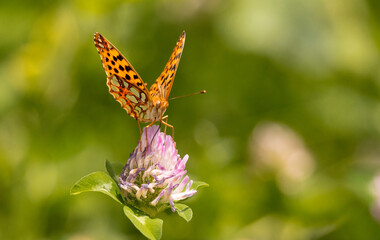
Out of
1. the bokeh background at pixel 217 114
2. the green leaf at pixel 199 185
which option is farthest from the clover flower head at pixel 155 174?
the bokeh background at pixel 217 114

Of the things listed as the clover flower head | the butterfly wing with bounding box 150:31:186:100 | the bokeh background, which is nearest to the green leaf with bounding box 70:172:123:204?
the clover flower head

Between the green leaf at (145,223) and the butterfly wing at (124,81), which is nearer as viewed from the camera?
the green leaf at (145,223)

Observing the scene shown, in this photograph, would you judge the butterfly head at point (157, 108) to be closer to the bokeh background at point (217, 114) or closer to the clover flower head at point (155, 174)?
the clover flower head at point (155, 174)

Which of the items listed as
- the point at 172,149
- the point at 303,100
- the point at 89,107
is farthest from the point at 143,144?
the point at 303,100

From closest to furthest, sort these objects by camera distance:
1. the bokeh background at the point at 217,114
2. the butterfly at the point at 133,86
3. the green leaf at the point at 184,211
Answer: the green leaf at the point at 184,211 → the butterfly at the point at 133,86 → the bokeh background at the point at 217,114

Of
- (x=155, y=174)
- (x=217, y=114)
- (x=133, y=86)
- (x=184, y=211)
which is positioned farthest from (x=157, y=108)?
(x=217, y=114)

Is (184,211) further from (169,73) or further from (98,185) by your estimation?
(169,73)

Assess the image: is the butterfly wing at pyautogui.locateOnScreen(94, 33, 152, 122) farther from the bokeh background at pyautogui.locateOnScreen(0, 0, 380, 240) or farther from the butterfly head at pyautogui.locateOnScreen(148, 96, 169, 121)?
the bokeh background at pyautogui.locateOnScreen(0, 0, 380, 240)
